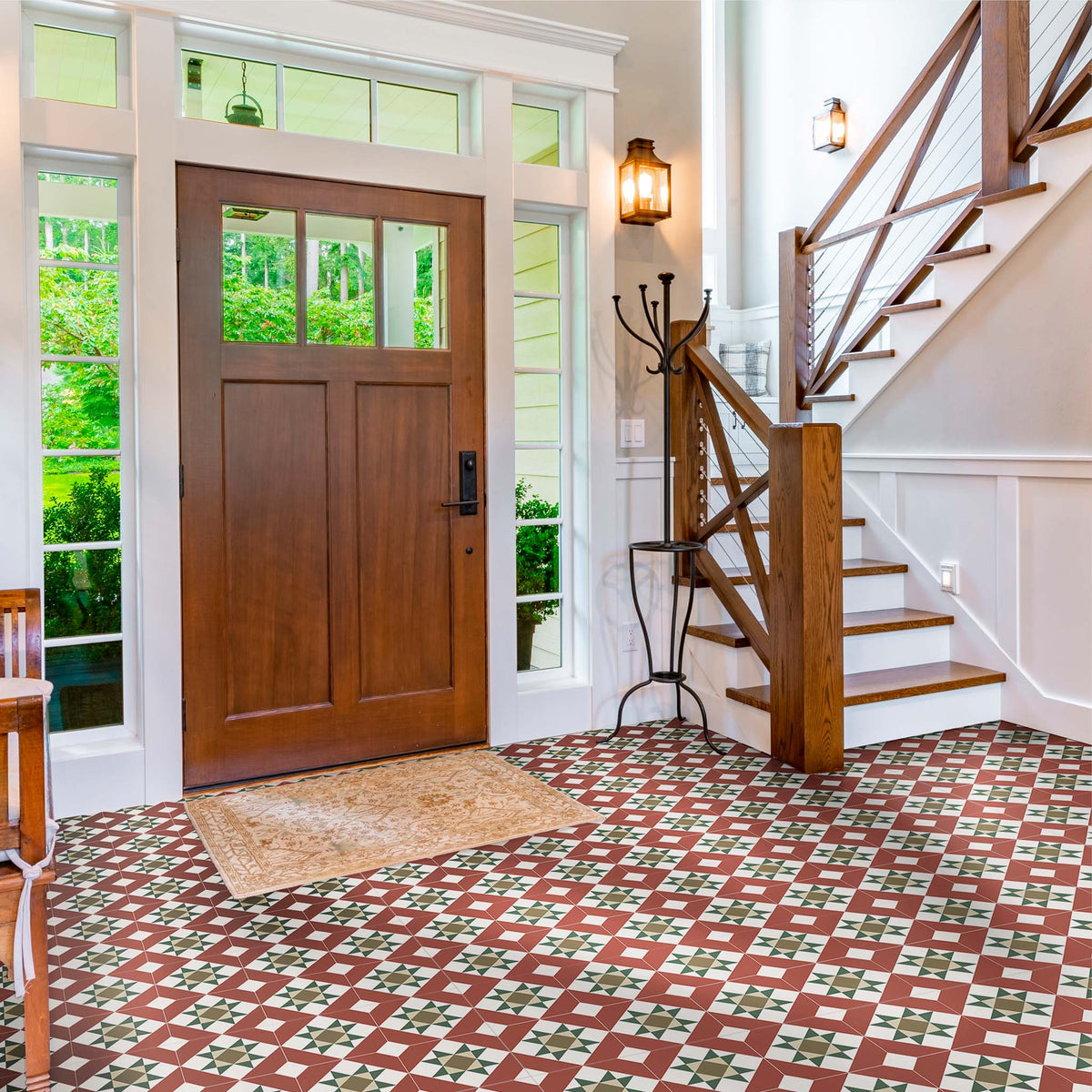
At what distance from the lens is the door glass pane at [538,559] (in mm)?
3943

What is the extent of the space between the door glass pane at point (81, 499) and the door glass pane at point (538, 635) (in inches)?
60.0

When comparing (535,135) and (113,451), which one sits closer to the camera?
(113,451)

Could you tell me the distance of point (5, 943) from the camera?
163 cm

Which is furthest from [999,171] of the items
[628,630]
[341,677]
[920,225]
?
[341,677]

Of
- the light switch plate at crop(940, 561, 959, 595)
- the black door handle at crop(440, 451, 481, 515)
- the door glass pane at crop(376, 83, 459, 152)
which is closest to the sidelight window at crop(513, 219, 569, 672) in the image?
the black door handle at crop(440, 451, 481, 515)

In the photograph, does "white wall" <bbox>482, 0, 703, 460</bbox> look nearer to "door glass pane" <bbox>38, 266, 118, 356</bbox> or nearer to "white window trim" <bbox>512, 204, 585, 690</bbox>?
"white window trim" <bbox>512, 204, 585, 690</bbox>

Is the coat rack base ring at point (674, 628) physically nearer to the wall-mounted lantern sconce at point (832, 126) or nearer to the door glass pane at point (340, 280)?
the door glass pane at point (340, 280)

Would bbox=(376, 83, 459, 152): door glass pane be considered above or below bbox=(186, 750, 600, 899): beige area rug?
above

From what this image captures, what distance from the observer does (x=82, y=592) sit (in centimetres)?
319

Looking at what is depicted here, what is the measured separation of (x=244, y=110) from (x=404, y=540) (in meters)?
1.55

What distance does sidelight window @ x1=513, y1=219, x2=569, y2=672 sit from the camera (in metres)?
3.92

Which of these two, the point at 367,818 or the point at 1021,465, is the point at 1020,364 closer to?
the point at 1021,465

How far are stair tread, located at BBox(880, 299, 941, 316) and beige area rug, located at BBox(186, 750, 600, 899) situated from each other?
2.57 metres

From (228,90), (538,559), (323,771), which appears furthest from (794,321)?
(323,771)
